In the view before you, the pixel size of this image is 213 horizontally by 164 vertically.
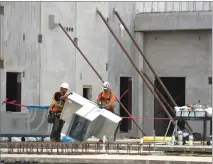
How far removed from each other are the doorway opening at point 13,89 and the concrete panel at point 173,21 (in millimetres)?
9321

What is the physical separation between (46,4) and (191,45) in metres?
9.47

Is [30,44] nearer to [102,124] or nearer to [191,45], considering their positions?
[102,124]

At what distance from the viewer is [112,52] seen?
101 ft

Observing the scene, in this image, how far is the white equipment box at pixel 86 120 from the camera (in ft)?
57.1

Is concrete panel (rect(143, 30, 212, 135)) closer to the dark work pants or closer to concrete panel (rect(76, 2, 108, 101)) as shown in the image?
concrete panel (rect(76, 2, 108, 101))

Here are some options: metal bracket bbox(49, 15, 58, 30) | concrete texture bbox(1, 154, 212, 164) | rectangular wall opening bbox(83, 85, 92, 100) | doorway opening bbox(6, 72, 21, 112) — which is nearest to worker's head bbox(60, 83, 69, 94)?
concrete texture bbox(1, 154, 212, 164)

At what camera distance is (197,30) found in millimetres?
33000

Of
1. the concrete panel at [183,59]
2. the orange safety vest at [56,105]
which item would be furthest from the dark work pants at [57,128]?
the concrete panel at [183,59]

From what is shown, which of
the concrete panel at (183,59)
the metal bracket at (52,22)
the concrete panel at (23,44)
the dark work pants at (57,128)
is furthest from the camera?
the concrete panel at (183,59)

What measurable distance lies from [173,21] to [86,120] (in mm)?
16001

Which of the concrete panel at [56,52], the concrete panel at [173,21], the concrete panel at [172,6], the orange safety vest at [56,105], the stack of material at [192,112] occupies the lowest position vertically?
the stack of material at [192,112]

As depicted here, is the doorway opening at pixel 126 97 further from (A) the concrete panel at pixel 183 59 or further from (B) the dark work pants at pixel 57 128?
(B) the dark work pants at pixel 57 128

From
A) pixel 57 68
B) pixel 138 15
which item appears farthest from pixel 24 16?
pixel 138 15

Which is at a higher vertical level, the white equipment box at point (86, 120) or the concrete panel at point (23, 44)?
the concrete panel at point (23, 44)
